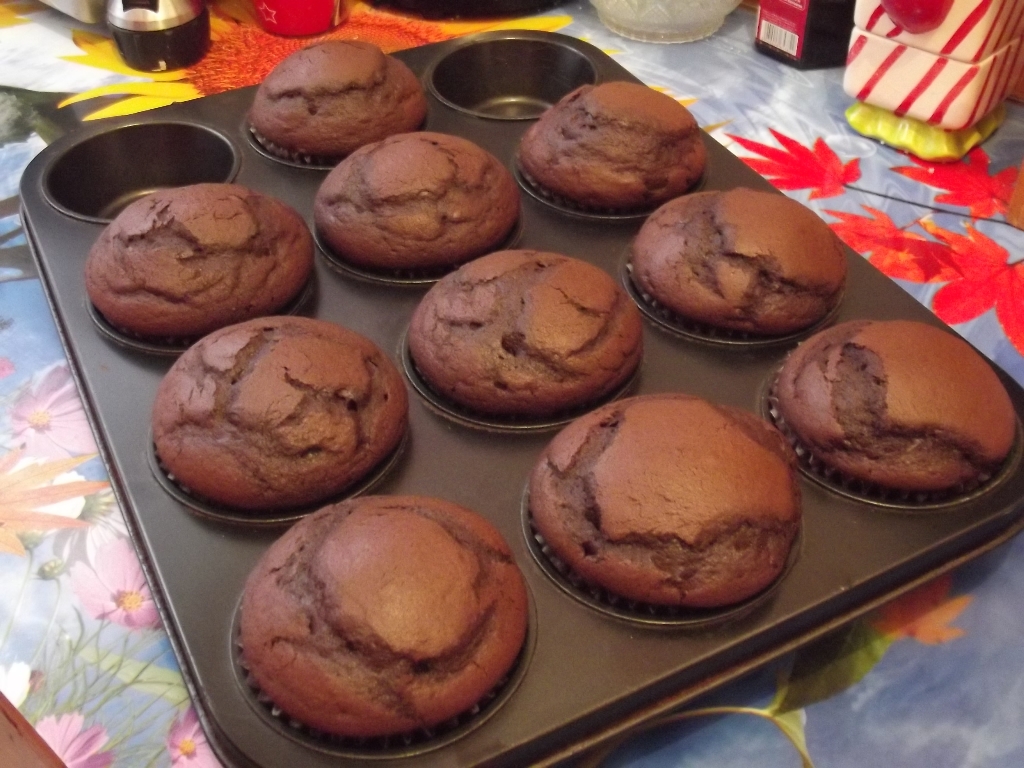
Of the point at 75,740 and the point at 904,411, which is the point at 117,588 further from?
the point at 904,411

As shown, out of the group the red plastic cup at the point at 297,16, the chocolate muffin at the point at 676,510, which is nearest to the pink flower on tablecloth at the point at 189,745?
the chocolate muffin at the point at 676,510

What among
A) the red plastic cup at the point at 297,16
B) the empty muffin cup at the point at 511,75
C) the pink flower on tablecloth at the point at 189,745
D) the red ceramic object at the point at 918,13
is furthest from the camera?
the red plastic cup at the point at 297,16

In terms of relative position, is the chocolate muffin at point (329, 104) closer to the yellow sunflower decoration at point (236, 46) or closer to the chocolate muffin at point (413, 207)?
the chocolate muffin at point (413, 207)

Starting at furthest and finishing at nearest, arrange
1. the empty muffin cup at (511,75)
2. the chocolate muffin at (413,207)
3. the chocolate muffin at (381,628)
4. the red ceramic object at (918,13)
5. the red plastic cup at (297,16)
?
the red plastic cup at (297,16)
the empty muffin cup at (511,75)
the red ceramic object at (918,13)
the chocolate muffin at (413,207)
the chocolate muffin at (381,628)

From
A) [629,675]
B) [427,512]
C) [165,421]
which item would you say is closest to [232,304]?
[165,421]

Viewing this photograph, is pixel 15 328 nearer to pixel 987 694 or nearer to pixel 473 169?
pixel 473 169

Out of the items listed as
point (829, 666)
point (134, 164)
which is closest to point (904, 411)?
point (829, 666)
